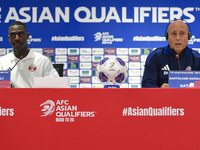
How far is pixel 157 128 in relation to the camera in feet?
4.11

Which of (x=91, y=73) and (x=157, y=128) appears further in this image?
(x=91, y=73)

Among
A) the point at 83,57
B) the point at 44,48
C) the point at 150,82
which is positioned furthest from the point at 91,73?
the point at 150,82

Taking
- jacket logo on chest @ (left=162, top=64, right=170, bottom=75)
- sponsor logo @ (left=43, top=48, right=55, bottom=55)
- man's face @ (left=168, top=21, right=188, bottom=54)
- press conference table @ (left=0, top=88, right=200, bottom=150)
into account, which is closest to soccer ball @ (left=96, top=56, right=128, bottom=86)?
press conference table @ (left=0, top=88, right=200, bottom=150)

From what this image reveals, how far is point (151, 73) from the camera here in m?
2.02

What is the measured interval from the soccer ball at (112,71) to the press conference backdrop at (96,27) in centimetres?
283

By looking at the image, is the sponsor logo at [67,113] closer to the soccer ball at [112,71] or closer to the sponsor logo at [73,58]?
the soccer ball at [112,71]

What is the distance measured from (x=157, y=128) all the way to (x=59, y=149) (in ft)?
1.69

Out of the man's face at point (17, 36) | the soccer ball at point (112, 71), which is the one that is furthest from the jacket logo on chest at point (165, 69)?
the man's face at point (17, 36)

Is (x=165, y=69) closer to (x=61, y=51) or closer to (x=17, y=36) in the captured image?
(x=17, y=36)

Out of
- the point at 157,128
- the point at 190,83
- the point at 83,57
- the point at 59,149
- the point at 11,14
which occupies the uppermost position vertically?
the point at 11,14

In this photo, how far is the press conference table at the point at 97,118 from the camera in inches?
49.1

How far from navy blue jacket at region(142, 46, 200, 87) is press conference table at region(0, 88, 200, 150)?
0.73 m

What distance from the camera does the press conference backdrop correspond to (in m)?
4.34

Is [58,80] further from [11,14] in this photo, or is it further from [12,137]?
[11,14]
